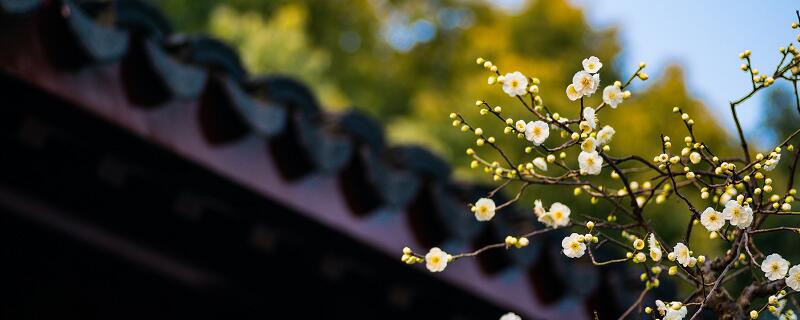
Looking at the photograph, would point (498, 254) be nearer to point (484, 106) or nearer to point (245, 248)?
point (245, 248)

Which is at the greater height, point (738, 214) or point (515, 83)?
point (515, 83)

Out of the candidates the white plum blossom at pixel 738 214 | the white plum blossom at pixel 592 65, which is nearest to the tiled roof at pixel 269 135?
the white plum blossom at pixel 592 65

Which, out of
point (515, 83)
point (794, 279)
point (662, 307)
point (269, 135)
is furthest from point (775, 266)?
point (269, 135)

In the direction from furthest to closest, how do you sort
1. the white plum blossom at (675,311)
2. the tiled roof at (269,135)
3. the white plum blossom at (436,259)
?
1. the tiled roof at (269,135)
2. the white plum blossom at (436,259)
3. the white plum blossom at (675,311)

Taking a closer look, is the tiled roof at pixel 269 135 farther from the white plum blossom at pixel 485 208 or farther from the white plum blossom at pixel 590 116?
the white plum blossom at pixel 590 116

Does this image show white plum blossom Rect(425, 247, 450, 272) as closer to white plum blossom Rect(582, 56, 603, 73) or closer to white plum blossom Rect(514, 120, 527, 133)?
white plum blossom Rect(514, 120, 527, 133)

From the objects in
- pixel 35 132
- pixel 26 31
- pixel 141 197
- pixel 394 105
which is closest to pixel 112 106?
pixel 26 31

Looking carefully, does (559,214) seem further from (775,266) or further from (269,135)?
(269,135)

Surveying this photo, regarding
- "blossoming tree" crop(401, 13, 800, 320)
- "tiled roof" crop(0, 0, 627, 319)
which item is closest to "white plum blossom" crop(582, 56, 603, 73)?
"blossoming tree" crop(401, 13, 800, 320)
